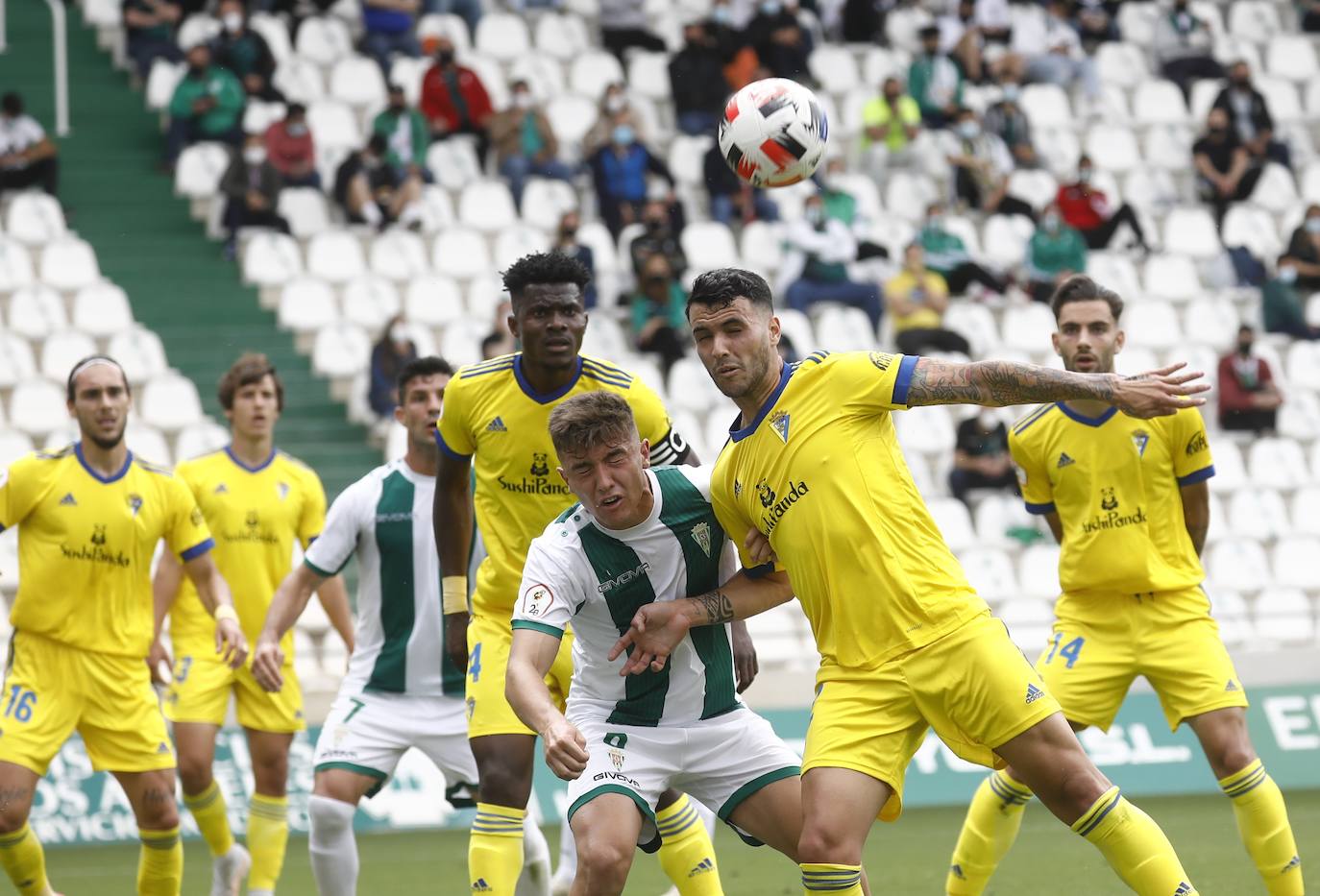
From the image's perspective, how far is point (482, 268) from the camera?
1784cm

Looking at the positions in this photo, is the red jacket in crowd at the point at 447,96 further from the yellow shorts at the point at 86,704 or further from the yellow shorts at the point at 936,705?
the yellow shorts at the point at 936,705

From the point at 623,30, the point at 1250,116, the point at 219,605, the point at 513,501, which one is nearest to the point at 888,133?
the point at 623,30

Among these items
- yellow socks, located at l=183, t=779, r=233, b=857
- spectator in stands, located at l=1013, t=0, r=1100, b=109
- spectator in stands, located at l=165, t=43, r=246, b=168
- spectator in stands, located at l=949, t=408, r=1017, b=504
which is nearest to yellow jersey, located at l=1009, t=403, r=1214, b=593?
yellow socks, located at l=183, t=779, r=233, b=857

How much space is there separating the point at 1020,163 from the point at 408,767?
11848mm


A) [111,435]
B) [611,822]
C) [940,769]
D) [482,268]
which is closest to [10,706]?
[111,435]

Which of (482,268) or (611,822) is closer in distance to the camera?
(611,822)

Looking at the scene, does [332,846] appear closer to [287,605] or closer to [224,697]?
[287,605]

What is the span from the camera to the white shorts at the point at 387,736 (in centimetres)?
805

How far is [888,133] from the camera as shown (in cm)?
2034

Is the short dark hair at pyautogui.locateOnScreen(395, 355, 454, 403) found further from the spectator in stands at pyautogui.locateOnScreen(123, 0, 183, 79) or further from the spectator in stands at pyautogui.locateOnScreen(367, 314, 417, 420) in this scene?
the spectator in stands at pyautogui.locateOnScreen(123, 0, 183, 79)

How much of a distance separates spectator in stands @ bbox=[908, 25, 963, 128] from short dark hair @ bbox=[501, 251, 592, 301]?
48.1 ft

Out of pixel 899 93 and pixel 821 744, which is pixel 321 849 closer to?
pixel 821 744

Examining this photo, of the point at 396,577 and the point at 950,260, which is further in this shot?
the point at 950,260

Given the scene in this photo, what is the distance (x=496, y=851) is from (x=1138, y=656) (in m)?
3.10
